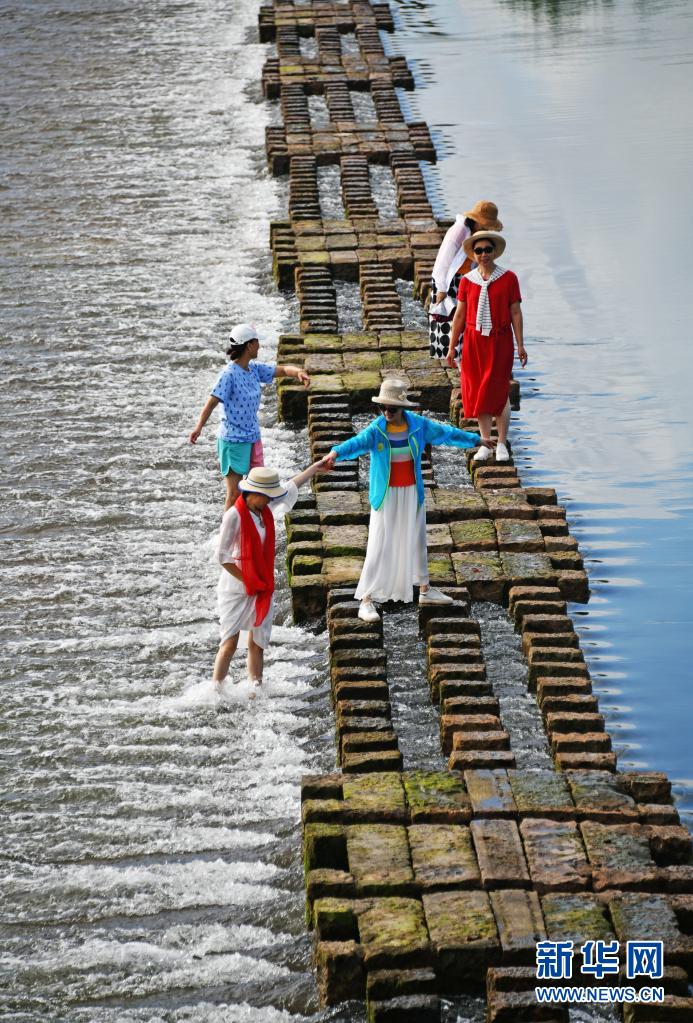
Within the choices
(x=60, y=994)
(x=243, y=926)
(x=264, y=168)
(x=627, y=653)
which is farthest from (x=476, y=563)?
(x=264, y=168)

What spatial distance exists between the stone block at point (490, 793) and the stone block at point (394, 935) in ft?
2.18

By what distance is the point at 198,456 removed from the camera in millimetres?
11641

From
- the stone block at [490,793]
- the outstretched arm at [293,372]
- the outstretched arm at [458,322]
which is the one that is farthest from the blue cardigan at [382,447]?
the stone block at [490,793]

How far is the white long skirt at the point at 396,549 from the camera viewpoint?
8875 mm

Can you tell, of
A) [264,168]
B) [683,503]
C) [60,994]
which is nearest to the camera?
[60,994]

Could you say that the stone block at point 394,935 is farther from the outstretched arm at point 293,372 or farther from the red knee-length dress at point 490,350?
the red knee-length dress at point 490,350

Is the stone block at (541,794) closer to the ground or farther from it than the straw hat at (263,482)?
closer to the ground

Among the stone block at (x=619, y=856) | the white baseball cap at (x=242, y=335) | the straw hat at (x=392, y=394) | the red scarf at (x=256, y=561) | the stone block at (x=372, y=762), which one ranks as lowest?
the stone block at (x=372, y=762)

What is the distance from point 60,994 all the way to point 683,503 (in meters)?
5.74

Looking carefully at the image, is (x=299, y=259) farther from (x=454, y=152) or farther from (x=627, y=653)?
(x=627, y=653)

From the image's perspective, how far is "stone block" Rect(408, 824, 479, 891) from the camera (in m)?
6.63

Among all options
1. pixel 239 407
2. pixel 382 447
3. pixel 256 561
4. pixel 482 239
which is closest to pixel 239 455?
pixel 239 407

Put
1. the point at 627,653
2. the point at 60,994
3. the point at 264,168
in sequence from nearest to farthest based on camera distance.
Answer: the point at 60,994
the point at 627,653
the point at 264,168

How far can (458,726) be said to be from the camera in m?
7.79
